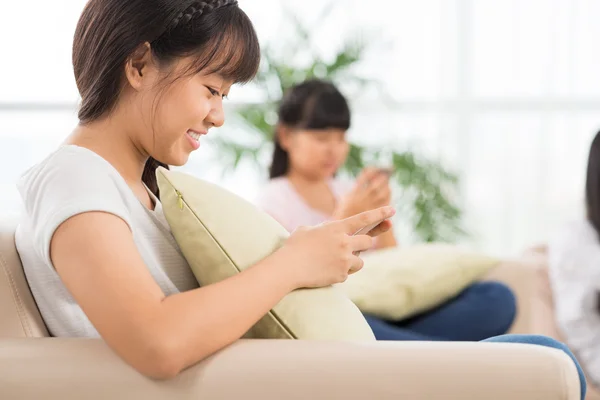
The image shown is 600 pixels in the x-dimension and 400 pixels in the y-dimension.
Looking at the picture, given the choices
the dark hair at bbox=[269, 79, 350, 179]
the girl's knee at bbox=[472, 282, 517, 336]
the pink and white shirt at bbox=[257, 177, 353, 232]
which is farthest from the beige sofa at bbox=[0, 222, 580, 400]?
the dark hair at bbox=[269, 79, 350, 179]

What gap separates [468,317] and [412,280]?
0.18 m

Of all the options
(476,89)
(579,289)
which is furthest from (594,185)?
(476,89)

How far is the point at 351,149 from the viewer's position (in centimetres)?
353

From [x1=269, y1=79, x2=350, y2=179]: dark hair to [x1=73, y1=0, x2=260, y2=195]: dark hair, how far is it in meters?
1.65

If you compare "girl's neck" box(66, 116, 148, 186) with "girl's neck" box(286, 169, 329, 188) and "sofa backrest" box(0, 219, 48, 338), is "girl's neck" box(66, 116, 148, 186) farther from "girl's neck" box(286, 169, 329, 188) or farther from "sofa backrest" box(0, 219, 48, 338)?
"girl's neck" box(286, 169, 329, 188)

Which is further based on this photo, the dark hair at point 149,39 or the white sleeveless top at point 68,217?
the dark hair at point 149,39

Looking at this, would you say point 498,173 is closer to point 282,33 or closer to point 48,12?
point 282,33

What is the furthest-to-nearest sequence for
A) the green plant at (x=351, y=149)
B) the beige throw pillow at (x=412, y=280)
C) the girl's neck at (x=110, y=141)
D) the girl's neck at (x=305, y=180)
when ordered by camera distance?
the green plant at (x=351, y=149)
the girl's neck at (x=305, y=180)
the beige throw pillow at (x=412, y=280)
the girl's neck at (x=110, y=141)

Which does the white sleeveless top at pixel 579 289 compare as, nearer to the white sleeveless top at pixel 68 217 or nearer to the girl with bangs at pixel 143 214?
the girl with bangs at pixel 143 214

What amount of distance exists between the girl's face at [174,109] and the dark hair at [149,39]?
0.02m

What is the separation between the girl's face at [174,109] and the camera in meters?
1.15

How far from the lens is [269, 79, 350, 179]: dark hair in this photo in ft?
9.42

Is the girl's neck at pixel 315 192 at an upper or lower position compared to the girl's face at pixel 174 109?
lower

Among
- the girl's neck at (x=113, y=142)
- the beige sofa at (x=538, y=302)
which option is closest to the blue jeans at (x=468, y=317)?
the beige sofa at (x=538, y=302)
